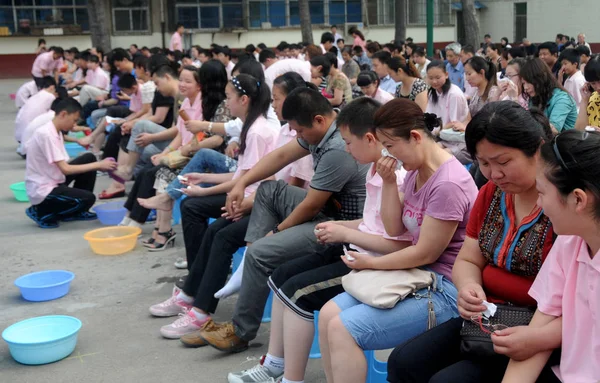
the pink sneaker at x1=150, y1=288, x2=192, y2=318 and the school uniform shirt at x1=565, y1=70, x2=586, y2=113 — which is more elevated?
the school uniform shirt at x1=565, y1=70, x2=586, y2=113

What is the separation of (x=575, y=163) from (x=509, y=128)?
419 mm

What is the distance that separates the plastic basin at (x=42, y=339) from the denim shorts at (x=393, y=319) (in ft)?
5.27

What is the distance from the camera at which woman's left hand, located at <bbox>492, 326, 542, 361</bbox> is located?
1841 mm

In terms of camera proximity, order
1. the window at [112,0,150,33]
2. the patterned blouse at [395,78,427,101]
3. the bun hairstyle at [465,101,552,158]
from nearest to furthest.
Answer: the bun hairstyle at [465,101,552,158] → the patterned blouse at [395,78,427,101] → the window at [112,0,150,33]

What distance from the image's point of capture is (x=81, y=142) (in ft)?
23.2

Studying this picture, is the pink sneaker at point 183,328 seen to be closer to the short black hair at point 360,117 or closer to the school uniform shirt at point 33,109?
the short black hair at point 360,117

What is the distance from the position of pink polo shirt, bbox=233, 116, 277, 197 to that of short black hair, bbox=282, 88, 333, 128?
0.73 m

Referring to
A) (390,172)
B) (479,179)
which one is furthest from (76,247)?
(390,172)

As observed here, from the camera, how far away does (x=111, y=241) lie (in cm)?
481

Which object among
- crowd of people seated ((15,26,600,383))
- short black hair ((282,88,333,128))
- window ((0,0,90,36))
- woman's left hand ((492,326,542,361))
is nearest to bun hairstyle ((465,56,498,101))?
crowd of people seated ((15,26,600,383))

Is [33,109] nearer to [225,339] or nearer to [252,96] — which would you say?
[252,96]

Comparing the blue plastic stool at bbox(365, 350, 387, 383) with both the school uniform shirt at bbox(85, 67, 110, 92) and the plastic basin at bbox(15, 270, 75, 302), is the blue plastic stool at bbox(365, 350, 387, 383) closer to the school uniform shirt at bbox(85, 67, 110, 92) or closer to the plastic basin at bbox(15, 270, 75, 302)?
the plastic basin at bbox(15, 270, 75, 302)

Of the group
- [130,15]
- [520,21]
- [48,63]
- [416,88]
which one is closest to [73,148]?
[416,88]

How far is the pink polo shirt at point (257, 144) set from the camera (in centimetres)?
393
